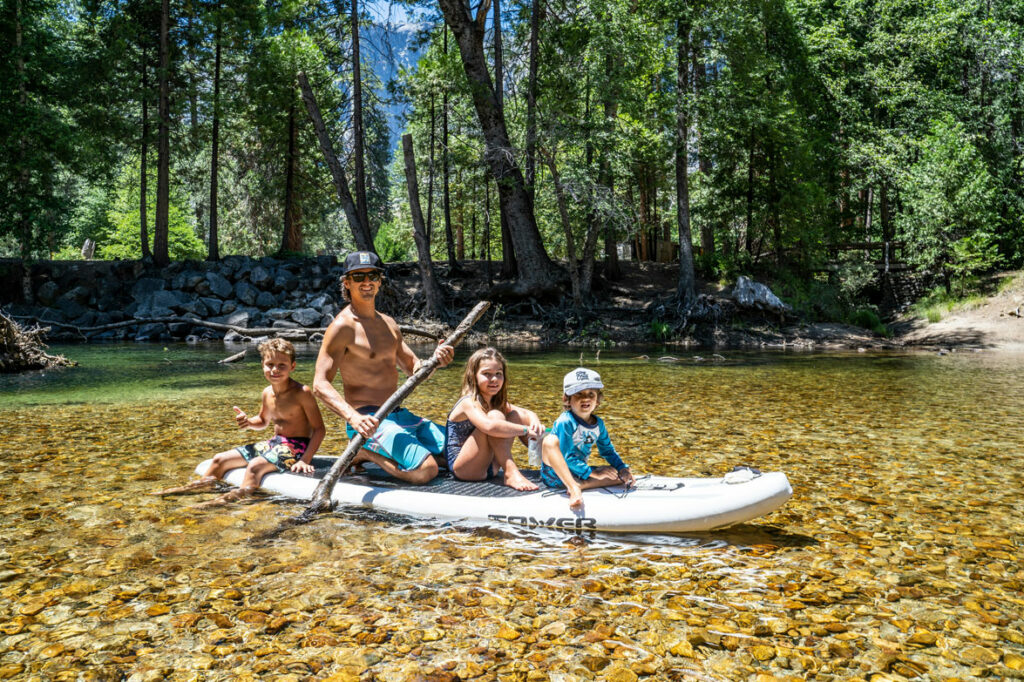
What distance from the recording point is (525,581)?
3303 millimetres

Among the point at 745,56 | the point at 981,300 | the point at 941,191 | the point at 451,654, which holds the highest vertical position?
the point at 745,56

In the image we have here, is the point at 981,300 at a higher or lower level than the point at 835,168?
lower

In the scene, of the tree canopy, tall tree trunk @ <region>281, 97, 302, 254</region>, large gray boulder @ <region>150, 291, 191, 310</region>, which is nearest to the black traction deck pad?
the tree canopy

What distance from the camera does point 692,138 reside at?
19672 mm

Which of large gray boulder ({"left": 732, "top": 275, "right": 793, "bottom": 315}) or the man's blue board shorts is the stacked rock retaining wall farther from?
the man's blue board shorts

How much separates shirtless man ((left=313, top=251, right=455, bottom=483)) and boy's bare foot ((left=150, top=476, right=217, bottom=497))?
1.08m

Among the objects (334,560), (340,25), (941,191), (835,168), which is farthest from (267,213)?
(334,560)

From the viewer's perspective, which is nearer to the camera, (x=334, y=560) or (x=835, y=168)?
(x=334, y=560)

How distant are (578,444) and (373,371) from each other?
1.59 metres

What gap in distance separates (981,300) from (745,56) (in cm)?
1114

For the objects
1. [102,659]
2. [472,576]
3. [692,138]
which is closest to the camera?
[102,659]

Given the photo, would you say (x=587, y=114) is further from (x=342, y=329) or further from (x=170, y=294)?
(x=342, y=329)

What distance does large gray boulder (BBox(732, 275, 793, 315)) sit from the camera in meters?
19.8

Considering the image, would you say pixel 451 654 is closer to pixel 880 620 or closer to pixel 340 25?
pixel 880 620
